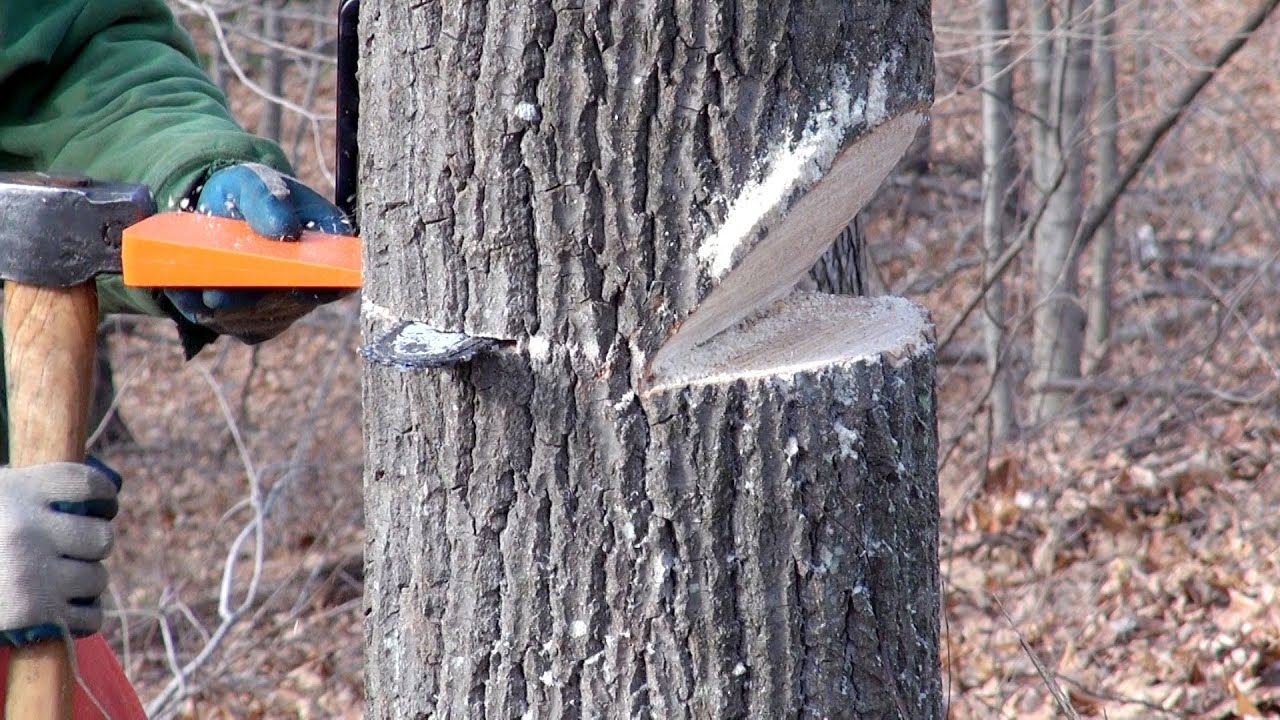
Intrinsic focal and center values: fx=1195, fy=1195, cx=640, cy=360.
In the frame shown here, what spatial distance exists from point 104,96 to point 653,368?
52.4 inches

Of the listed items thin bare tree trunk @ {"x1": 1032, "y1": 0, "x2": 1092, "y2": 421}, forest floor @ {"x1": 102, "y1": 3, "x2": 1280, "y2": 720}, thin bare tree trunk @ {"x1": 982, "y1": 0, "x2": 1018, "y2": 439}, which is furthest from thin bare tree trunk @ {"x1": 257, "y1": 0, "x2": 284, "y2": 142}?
thin bare tree trunk @ {"x1": 1032, "y1": 0, "x2": 1092, "y2": 421}

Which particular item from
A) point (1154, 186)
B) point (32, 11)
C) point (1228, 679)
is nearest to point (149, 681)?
point (32, 11)

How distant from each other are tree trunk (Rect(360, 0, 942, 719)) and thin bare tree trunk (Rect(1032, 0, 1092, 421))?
3.50 meters

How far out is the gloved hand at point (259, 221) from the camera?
5.69ft

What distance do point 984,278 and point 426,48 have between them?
304 centimetres

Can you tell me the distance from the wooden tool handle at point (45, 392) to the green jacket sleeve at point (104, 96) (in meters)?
0.15

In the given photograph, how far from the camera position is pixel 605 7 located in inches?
53.9

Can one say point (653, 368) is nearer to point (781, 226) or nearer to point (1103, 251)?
point (781, 226)

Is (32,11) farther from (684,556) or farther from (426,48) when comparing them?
(684,556)

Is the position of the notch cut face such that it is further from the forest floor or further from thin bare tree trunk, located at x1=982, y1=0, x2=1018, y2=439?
thin bare tree trunk, located at x1=982, y1=0, x2=1018, y2=439

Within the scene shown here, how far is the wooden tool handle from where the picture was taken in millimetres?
1882

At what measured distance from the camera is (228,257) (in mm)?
1719

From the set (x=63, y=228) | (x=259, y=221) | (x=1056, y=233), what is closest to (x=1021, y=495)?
(x=1056, y=233)

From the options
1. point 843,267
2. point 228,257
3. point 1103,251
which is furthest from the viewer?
point 1103,251
